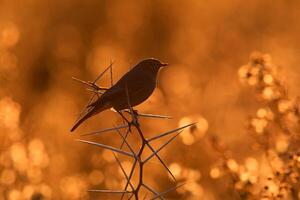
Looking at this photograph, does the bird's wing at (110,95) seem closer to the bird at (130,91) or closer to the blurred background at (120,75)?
the bird at (130,91)

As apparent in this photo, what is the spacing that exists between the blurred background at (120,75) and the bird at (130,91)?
613 mm

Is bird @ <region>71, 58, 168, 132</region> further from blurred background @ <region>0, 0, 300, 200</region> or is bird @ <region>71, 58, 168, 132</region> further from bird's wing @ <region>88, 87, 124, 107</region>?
blurred background @ <region>0, 0, 300, 200</region>

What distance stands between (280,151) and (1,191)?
201cm

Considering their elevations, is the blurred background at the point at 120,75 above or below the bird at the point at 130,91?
above

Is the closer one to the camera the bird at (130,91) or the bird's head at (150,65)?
the bird at (130,91)

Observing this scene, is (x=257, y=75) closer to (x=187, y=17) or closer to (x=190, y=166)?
(x=190, y=166)

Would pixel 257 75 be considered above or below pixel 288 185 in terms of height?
above

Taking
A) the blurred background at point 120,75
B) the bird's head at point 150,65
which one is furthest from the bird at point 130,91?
the blurred background at point 120,75

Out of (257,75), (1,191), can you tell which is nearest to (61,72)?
(1,191)

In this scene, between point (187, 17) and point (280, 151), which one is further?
point (187, 17)

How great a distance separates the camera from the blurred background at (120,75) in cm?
689

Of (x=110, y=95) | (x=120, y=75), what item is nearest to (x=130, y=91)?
(x=110, y=95)

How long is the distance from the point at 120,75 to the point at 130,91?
5300 millimetres

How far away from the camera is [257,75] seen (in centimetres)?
552
